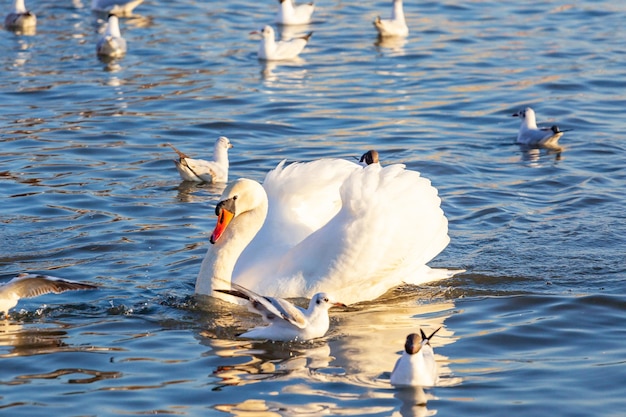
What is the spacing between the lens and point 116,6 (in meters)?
24.1

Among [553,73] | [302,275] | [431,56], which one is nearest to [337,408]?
[302,275]

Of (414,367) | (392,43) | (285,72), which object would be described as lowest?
(285,72)

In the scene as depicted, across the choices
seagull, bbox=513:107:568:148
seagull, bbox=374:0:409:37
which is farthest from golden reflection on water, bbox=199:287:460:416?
seagull, bbox=374:0:409:37

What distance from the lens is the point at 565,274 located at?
10078mm

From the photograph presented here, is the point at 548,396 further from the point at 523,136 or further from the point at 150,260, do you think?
the point at 523,136

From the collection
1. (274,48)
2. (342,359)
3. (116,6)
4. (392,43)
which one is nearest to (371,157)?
(342,359)

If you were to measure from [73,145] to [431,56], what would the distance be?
7339mm

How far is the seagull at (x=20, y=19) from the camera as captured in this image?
21.8 metres

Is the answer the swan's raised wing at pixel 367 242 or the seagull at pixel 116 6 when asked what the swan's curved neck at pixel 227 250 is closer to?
the swan's raised wing at pixel 367 242

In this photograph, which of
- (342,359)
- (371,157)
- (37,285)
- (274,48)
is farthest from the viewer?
(274,48)

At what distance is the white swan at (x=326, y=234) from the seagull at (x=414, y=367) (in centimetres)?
177

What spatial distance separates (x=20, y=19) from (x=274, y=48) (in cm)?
480

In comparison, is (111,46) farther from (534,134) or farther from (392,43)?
(534,134)

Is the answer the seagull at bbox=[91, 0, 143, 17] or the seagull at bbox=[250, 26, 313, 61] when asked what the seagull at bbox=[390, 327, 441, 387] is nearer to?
the seagull at bbox=[250, 26, 313, 61]
